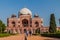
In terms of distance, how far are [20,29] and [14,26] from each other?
10.2 feet

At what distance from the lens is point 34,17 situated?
8462 centimetres

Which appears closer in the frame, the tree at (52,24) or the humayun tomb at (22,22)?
the tree at (52,24)

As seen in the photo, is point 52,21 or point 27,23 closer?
point 52,21

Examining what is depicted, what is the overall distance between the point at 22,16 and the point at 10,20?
5.23 m

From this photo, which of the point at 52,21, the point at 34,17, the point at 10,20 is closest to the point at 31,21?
the point at 34,17

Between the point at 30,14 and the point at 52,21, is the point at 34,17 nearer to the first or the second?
the point at 30,14

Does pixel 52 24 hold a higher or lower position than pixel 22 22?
lower

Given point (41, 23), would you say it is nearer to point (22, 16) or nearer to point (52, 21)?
point (22, 16)

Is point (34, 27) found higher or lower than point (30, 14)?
lower

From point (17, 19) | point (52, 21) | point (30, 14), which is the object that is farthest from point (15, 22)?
point (52, 21)

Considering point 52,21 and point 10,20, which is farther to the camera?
point 10,20

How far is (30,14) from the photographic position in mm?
85688

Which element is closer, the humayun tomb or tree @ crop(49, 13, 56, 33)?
tree @ crop(49, 13, 56, 33)

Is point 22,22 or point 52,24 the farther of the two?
point 22,22
